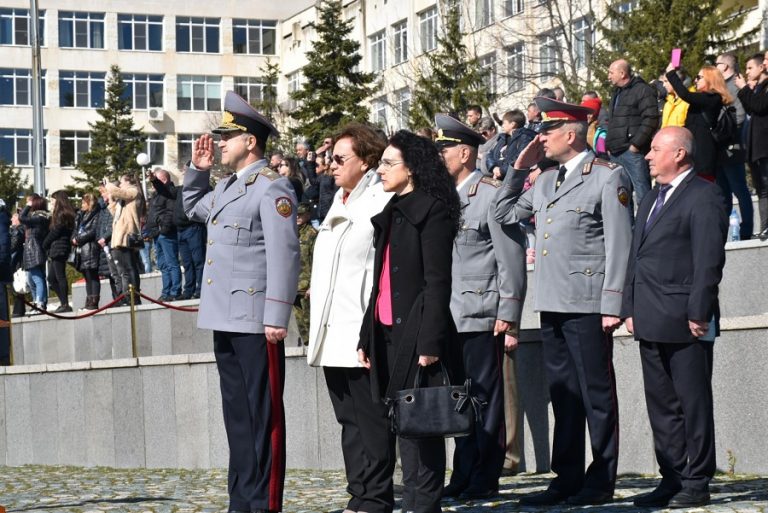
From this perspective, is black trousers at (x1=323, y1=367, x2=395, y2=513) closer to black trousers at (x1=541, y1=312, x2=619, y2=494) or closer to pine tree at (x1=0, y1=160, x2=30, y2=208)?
black trousers at (x1=541, y1=312, x2=619, y2=494)

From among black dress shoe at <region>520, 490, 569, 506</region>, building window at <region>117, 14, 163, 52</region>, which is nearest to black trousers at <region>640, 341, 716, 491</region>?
black dress shoe at <region>520, 490, 569, 506</region>

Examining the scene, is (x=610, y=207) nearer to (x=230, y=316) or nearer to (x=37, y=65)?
(x=230, y=316)

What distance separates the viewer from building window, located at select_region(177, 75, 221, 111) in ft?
263

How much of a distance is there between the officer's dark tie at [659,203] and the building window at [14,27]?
7150cm

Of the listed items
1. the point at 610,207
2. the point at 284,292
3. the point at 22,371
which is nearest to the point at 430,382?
the point at 284,292

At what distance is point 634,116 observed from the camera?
632 inches

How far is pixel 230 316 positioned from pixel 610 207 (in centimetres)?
220

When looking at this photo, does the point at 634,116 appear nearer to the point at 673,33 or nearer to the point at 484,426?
the point at 484,426

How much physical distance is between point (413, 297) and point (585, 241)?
1.64 m

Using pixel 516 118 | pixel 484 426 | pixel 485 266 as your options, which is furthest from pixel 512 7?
pixel 484 426

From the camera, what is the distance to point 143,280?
2388 centimetres

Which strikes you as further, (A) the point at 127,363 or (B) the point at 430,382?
(A) the point at 127,363

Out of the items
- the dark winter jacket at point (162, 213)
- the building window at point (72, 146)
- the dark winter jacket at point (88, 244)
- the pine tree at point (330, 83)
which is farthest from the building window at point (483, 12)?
the building window at point (72, 146)

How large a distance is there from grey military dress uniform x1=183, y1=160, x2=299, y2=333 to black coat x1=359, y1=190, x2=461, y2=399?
2.62 feet
